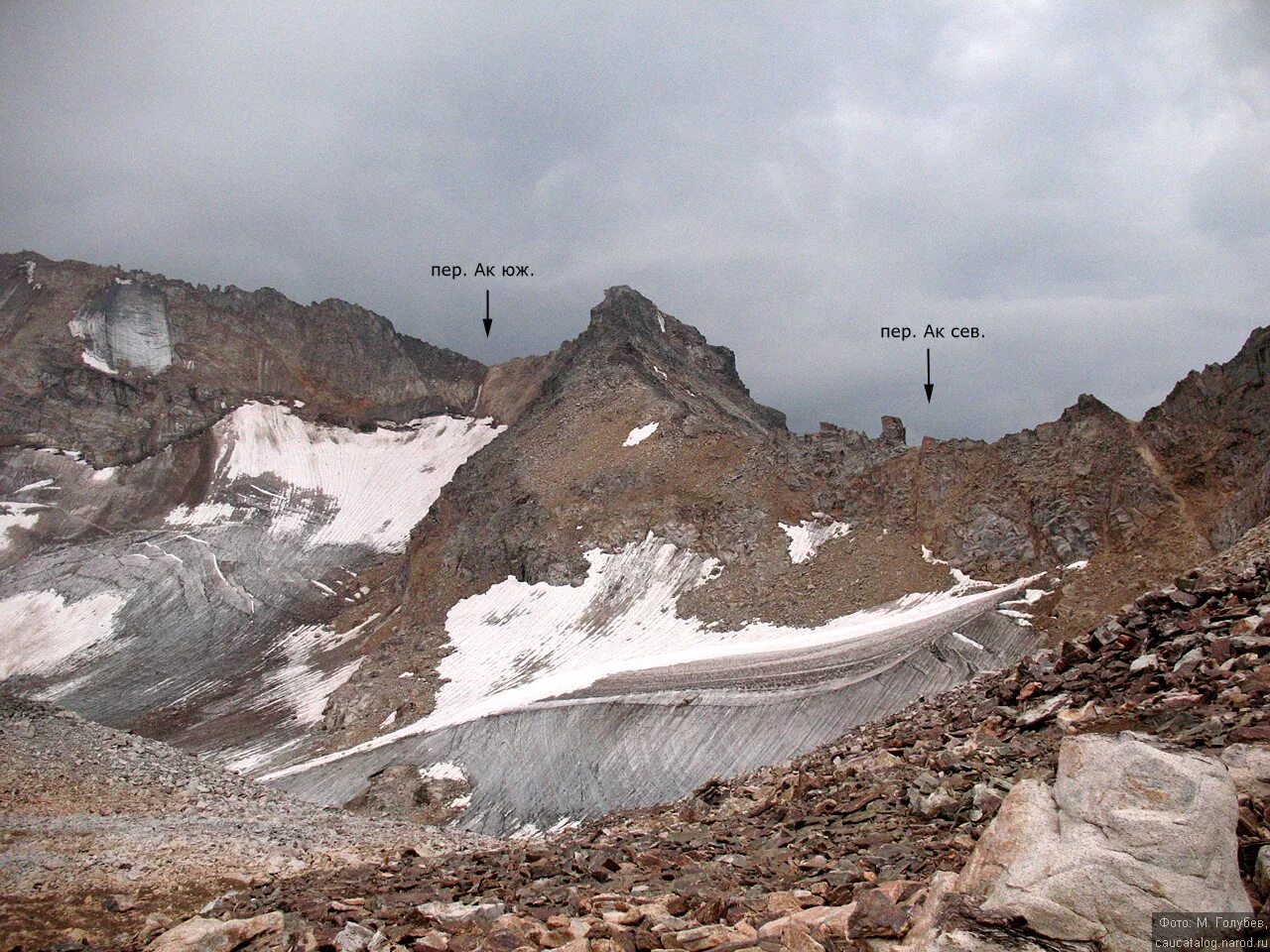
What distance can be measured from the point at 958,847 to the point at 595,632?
45844 mm

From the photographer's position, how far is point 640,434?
74.0 metres

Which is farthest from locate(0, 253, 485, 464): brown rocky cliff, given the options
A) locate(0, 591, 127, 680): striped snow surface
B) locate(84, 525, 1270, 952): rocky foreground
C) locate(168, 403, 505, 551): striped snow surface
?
locate(84, 525, 1270, 952): rocky foreground

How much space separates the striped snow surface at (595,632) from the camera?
4562 cm

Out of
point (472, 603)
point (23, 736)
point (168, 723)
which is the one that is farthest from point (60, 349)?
point (23, 736)

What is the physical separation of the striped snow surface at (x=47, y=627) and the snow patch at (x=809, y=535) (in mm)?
58716

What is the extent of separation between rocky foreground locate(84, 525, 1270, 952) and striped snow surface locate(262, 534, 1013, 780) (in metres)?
29.6

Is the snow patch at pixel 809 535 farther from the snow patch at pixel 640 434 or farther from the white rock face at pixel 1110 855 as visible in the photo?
the white rock face at pixel 1110 855

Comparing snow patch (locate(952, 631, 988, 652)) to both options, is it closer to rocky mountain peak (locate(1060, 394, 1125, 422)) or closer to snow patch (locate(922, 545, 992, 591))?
snow patch (locate(922, 545, 992, 591))

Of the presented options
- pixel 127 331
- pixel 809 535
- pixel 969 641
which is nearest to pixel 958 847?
pixel 969 641

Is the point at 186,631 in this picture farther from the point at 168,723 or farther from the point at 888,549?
the point at 888,549

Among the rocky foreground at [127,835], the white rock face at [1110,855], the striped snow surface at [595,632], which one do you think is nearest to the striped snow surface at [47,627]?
the striped snow surface at [595,632]

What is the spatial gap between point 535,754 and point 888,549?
26151mm

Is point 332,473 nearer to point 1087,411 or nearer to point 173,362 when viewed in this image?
point 173,362

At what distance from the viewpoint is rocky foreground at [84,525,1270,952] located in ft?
21.3
